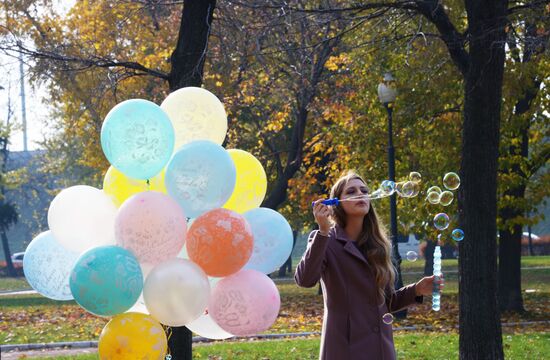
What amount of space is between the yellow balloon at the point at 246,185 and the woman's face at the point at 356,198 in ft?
4.17

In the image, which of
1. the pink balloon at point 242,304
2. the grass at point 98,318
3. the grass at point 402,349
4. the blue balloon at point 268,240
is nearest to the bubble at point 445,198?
the blue balloon at point 268,240

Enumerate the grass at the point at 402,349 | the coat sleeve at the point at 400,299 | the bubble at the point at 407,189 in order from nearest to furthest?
the coat sleeve at the point at 400,299 < the bubble at the point at 407,189 < the grass at the point at 402,349

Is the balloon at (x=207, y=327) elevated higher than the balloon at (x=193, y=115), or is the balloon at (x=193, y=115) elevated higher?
the balloon at (x=193, y=115)

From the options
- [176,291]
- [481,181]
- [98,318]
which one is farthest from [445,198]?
[98,318]

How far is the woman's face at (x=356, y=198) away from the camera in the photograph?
4.90m

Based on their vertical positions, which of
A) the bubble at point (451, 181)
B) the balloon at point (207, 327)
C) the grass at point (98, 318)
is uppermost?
the bubble at point (451, 181)

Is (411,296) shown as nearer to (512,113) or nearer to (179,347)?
(179,347)

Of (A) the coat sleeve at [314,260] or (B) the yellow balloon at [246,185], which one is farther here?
(B) the yellow balloon at [246,185]

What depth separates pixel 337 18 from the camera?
8570 millimetres

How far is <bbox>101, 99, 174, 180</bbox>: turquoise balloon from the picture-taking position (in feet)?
18.1

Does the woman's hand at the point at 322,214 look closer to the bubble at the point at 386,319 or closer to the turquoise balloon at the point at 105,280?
the bubble at the point at 386,319

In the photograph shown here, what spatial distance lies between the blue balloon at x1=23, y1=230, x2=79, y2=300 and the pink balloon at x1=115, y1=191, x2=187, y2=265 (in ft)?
2.13

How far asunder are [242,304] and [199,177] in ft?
2.74

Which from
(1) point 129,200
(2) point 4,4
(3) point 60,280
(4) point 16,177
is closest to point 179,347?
(3) point 60,280
